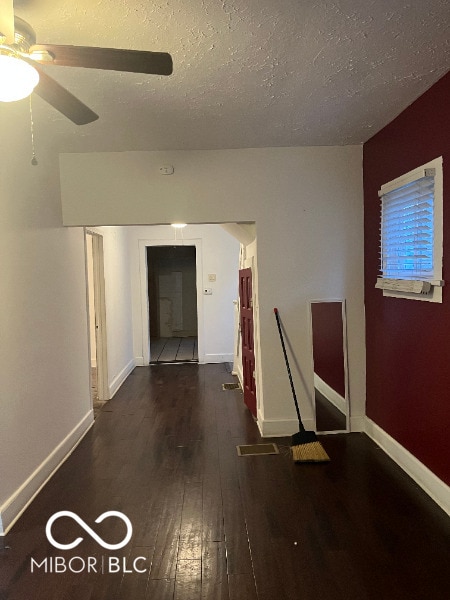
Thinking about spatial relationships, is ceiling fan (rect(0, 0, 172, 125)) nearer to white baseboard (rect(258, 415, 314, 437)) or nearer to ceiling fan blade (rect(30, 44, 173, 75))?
ceiling fan blade (rect(30, 44, 173, 75))

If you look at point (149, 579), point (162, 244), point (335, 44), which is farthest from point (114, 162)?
point (162, 244)

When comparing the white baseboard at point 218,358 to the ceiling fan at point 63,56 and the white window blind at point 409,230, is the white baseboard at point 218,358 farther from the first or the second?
the ceiling fan at point 63,56

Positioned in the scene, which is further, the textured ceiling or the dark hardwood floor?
the dark hardwood floor

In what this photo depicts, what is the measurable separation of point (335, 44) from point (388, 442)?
2.70 meters

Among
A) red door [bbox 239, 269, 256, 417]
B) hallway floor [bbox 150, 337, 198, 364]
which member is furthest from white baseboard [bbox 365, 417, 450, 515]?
hallway floor [bbox 150, 337, 198, 364]

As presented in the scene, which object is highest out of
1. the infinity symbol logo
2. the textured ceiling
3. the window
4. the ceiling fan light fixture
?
the textured ceiling

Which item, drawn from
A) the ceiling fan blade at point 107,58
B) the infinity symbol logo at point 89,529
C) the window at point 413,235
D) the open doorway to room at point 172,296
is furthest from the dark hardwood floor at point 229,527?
the open doorway to room at point 172,296

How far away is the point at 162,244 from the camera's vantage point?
7336 mm

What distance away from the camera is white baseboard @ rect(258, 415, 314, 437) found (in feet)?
13.0

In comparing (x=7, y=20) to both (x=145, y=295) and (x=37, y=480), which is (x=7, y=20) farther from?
(x=145, y=295)

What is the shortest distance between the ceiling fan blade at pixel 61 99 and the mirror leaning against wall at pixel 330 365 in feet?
8.05

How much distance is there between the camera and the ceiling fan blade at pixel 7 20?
137 centimetres

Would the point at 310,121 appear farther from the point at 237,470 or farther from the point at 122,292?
the point at 122,292

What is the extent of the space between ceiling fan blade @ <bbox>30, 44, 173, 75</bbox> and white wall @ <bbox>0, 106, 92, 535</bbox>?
4.29 ft
